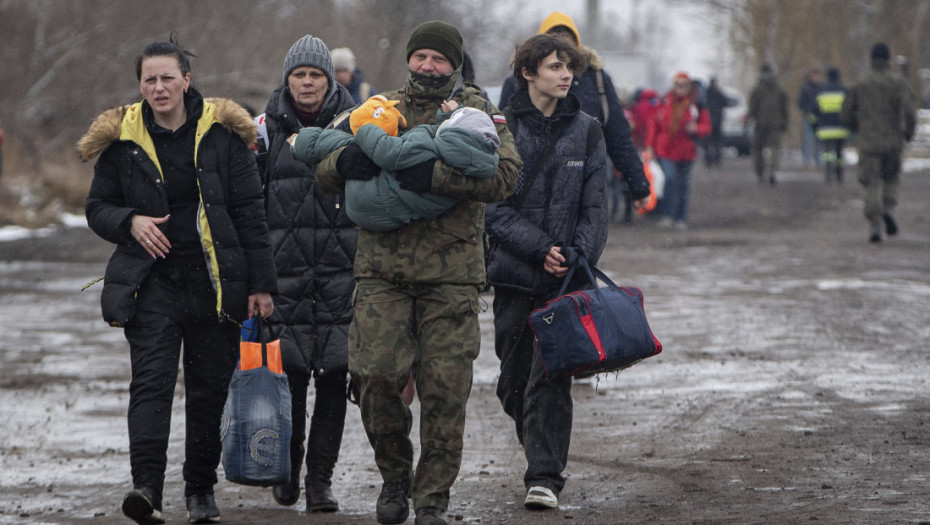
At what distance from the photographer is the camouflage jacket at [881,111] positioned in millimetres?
15203

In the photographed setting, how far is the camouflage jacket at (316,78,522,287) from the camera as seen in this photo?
16.9 ft

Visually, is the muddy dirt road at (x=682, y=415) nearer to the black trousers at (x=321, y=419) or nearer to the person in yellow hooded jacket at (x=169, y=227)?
the black trousers at (x=321, y=419)

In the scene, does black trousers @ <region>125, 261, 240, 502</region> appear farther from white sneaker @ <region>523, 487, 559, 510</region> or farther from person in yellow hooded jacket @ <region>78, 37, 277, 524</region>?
white sneaker @ <region>523, 487, 559, 510</region>

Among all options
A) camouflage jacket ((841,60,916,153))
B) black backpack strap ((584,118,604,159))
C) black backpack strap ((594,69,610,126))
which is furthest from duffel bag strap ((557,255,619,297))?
camouflage jacket ((841,60,916,153))

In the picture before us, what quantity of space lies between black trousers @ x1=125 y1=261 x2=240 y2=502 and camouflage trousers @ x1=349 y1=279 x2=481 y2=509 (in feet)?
2.35

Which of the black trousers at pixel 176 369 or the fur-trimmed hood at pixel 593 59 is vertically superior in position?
the fur-trimmed hood at pixel 593 59

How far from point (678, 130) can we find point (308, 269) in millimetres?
11493

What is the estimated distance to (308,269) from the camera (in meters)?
5.88

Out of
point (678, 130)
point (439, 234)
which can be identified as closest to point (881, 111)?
point (678, 130)

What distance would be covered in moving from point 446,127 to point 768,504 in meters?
1.97

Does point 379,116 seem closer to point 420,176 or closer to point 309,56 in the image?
point 420,176

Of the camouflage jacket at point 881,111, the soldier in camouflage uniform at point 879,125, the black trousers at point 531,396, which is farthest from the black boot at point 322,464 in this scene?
the camouflage jacket at point 881,111

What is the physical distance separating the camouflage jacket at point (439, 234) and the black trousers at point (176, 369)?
29.5 inches

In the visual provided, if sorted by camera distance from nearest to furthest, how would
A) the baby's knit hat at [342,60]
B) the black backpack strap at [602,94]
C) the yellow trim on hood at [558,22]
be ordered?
1. the black backpack strap at [602,94]
2. the yellow trim on hood at [558,22]
3. the baby's knit hat at [342,60]
